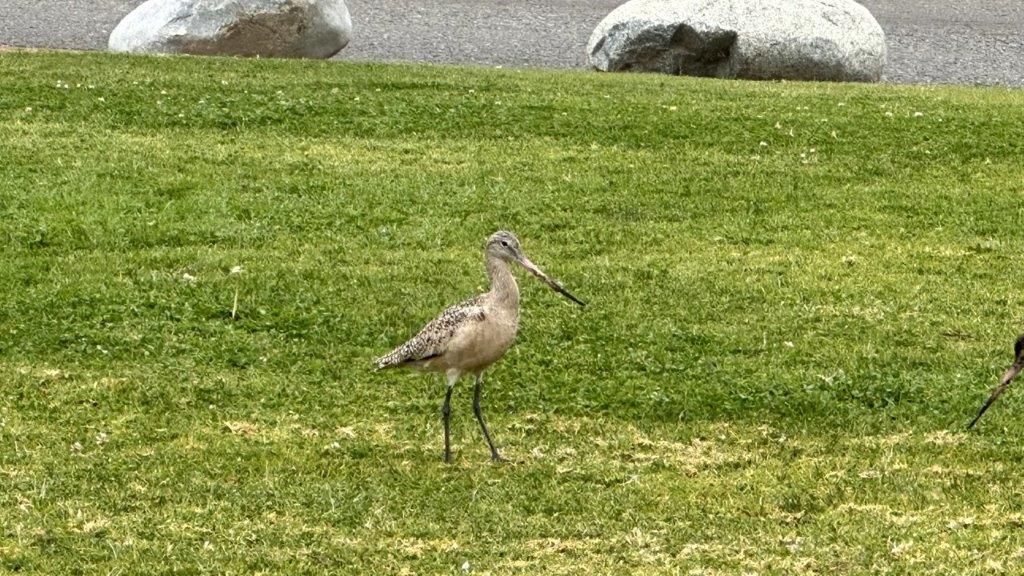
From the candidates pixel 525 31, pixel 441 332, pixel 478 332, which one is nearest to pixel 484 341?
pixel 478 332

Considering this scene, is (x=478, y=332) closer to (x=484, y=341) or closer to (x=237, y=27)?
(x=484, y=341)

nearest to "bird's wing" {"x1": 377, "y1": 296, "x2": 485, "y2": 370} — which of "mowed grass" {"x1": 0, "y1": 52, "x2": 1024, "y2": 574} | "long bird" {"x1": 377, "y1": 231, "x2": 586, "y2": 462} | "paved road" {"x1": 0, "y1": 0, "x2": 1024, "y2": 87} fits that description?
"long bird" {"x1": 377, "y1": 231, "x2": 586, "y2": 462}

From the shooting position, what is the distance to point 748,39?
18.6 m

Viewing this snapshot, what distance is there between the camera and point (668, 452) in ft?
27.2

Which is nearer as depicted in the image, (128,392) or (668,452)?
(668,452)

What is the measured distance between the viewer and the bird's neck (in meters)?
7.92

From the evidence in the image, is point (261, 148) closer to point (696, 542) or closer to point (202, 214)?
point (202, 214)

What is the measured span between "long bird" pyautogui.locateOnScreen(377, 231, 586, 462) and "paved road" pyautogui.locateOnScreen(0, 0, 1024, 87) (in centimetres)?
1328

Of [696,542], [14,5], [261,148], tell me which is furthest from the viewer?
[14,5]

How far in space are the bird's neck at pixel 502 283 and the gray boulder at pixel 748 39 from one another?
11.2m

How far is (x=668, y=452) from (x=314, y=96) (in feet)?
27.5

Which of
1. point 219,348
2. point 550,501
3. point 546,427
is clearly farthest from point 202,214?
point 550,501

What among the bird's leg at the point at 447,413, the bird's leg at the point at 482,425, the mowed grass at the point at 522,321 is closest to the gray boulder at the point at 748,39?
the mowed grass at the point at 522,321

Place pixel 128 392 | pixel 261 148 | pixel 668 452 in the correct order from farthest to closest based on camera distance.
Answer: pixel 261 148 < pixel 128 392 < pixel 668 452
